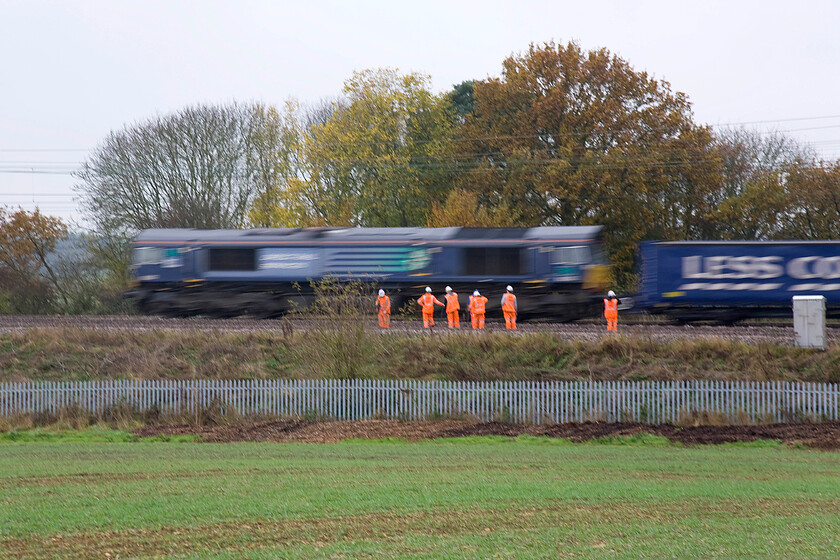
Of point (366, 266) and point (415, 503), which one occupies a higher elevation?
point (366, 266)

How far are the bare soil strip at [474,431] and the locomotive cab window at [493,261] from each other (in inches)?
431

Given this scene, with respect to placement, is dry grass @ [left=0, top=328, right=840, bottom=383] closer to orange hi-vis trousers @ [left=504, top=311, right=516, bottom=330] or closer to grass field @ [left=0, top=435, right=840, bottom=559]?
orange hi-vis trousers @ [left=504, top=311, right=516, bottom=330]

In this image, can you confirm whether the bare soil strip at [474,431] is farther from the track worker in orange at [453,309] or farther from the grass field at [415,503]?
the track worker in orange at [453,309]

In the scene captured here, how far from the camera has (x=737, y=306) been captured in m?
28.3

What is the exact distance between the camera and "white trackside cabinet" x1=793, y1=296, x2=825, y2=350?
22.9 m

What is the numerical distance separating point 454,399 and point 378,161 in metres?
26.7

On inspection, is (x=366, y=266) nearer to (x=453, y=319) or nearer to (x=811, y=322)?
(x=453, y=319)

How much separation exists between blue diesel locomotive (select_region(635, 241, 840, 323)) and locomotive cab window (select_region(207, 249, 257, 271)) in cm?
1367

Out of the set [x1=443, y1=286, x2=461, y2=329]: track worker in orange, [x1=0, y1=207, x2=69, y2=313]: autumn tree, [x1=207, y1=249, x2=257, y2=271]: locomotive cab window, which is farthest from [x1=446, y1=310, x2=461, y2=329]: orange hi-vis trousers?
[x1=0, y1=207, x2=69, y2=313]: autumn tree

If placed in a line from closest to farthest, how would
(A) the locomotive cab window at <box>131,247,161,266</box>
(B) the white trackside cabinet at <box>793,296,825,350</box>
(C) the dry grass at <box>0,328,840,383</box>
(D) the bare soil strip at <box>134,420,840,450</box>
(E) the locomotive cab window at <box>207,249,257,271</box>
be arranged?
(D) the bare soil strip at <box>134,420,840,450</box>
(C) the dry grass at <box>0,328,840,383</box>
(B) the white trackside cabinet at <box>793,296,825,350</box>
(E) the locomotive cab window at <box>207,249,257,271</box>
(A) the locomotive cab window at <box>131,247,161,266</box>

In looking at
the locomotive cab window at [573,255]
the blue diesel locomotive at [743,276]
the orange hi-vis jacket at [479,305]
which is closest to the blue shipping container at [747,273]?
the blue diesel locomotive at [743,276]

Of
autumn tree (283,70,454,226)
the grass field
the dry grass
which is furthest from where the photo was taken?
autumn tree (283,70,454,226)

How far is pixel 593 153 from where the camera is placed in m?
41.3

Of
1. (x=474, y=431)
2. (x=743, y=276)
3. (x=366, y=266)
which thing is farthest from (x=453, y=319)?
(x=743, y=276)
